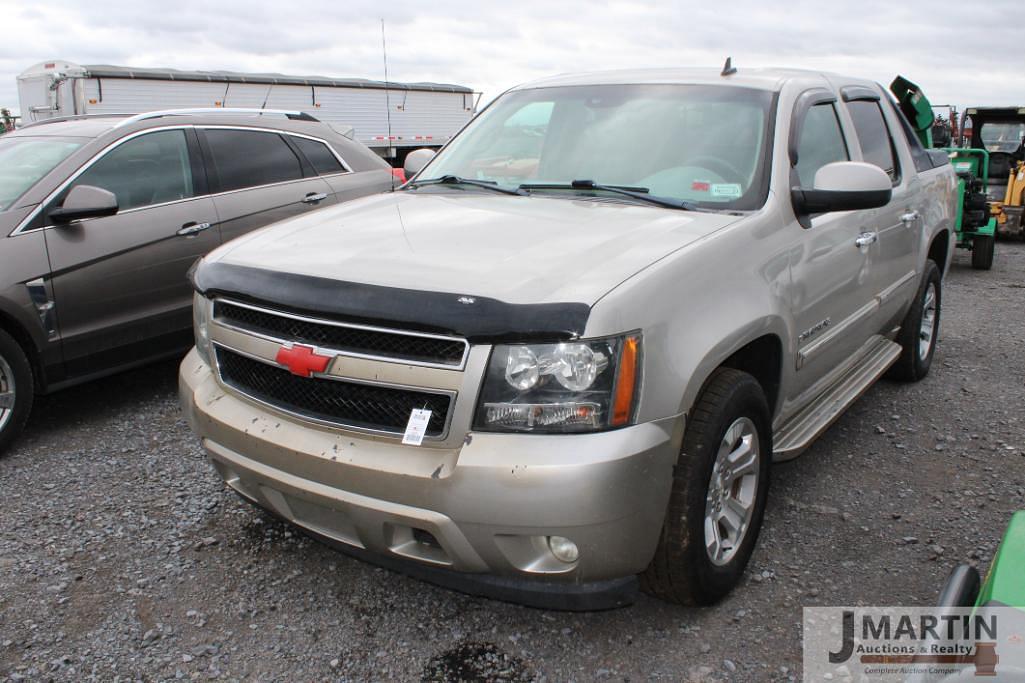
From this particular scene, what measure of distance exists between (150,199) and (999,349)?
5.99 meters

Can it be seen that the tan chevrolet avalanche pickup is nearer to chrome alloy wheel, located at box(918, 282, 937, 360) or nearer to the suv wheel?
the suv wheel

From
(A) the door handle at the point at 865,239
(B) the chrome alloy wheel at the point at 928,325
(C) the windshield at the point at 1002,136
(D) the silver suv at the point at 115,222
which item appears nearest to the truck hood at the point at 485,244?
(A) the door handle at the point at 865,239

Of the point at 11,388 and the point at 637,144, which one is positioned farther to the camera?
the point at 11,388

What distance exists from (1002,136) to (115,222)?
13.1 meters

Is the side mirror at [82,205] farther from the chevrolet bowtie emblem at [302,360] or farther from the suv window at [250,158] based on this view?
the chevrolet bowtie emblem at [302,360]

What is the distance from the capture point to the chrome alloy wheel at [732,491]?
275 centimetres

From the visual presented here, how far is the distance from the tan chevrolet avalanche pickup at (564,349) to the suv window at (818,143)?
25mm

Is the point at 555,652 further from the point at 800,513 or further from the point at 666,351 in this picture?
the point at 800,513

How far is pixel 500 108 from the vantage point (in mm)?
4258

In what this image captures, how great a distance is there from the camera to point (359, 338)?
246 centimetres

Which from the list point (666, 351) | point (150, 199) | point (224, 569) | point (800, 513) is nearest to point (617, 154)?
point (666, 351)

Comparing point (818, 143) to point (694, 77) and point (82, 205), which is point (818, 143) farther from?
point (82, 205)

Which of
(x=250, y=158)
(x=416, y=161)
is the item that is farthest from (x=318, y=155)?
(x=416, y=161)

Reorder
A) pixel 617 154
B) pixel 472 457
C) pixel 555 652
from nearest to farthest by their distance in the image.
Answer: pixel 472 457 < pixel 555 652 < pixel 617 154
